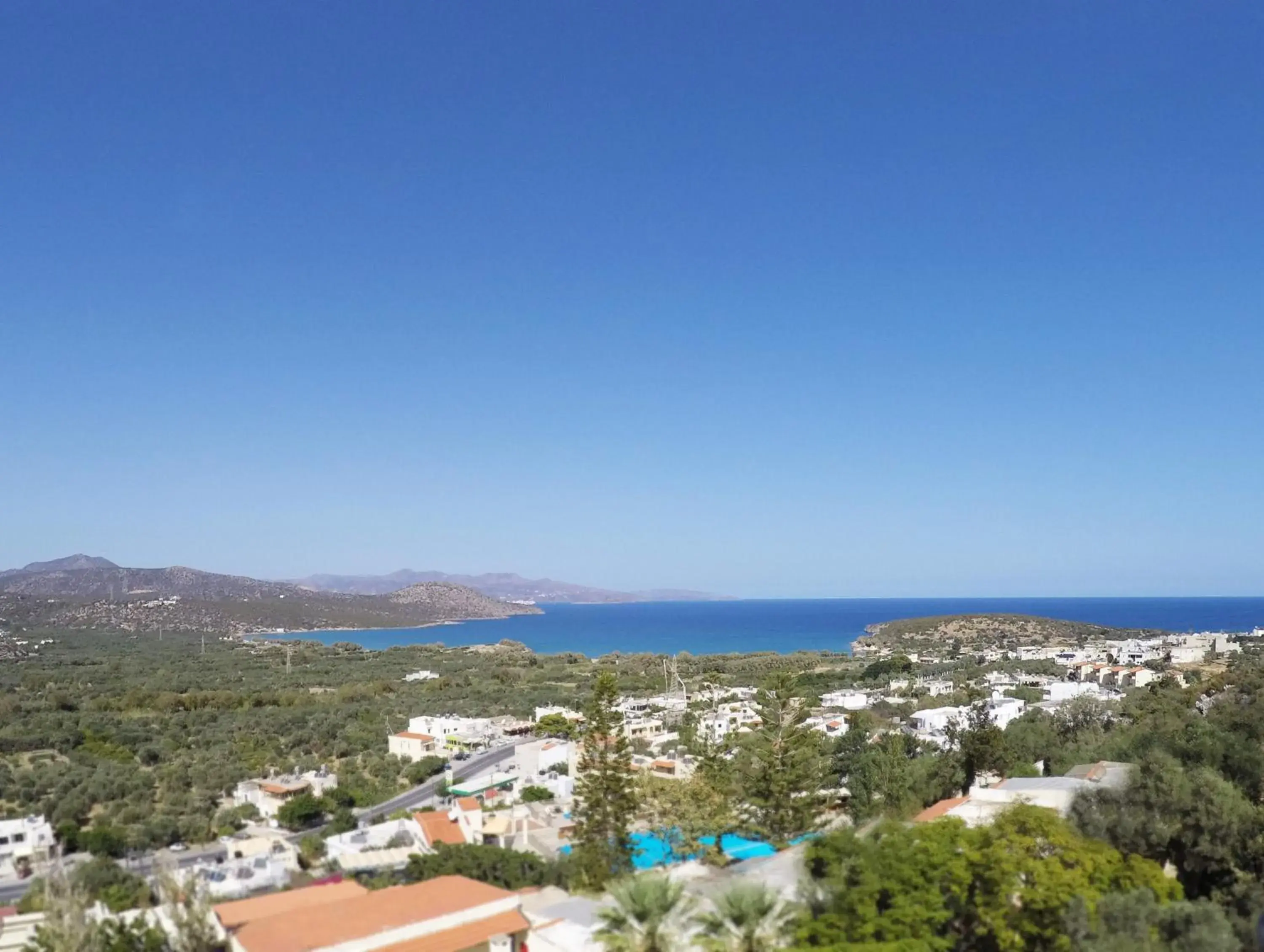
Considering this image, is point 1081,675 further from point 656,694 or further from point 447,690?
point 447,690

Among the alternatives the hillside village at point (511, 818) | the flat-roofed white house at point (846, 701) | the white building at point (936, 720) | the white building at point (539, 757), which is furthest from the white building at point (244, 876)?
the flat-roofed white house at point (846, 701)

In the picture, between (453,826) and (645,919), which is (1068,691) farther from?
(645,919)

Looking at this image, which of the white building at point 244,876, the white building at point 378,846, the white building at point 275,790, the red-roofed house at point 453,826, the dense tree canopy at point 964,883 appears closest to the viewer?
the dense tree canopy at point 964,883

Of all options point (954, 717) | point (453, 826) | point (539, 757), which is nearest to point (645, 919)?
point (453, 826)

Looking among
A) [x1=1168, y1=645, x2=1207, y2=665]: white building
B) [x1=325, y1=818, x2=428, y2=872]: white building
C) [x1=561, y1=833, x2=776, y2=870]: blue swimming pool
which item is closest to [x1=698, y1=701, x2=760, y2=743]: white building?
[x1=561, y1=833, x2=776, y2=870]: blue swimming pool

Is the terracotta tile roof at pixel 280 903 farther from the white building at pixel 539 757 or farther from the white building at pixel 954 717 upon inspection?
the white building at pixel 954 717
